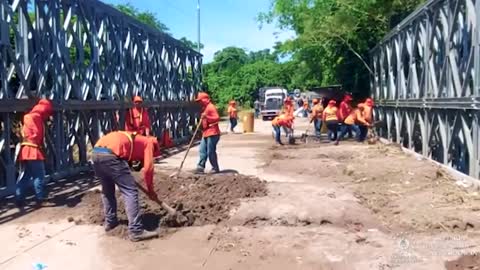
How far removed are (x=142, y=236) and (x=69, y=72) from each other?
7092mm

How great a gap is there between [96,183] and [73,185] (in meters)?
0.56

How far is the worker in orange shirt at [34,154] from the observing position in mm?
10258

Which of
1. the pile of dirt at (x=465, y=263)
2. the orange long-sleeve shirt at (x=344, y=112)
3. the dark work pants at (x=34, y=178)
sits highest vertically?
the orange long-sleeve shirt at (x=344, y=112)

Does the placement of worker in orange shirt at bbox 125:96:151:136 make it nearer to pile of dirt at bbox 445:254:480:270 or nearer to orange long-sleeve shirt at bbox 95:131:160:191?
orange long-sleeve shirt at bbox 95:131:160:191

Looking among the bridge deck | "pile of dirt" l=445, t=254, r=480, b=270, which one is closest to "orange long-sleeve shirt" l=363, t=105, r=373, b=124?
the bridge deck

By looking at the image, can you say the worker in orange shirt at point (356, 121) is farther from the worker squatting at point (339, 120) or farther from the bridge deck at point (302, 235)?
the bridge deck at point (302, 235)

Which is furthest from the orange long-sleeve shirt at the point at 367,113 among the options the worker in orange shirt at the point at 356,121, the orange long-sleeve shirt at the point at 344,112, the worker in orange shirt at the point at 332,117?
the worker in orange shirt at the point at 332,117

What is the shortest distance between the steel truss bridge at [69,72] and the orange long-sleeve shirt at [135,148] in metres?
3.83

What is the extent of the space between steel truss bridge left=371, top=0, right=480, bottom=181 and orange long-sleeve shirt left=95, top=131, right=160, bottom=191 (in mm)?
5958

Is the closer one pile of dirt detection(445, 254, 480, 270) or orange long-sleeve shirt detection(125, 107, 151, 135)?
pile of dirt detection(445, 254, 480, 270)

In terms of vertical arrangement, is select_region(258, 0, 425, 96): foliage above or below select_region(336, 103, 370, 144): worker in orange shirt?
above

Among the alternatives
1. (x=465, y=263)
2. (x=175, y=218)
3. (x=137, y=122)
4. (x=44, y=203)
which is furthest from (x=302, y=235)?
(x=137, y=122)

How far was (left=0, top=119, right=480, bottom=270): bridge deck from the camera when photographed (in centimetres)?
689

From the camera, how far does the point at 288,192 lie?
34.8 feet
